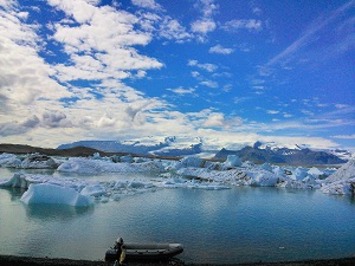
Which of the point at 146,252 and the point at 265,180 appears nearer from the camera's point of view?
the point at 146,252

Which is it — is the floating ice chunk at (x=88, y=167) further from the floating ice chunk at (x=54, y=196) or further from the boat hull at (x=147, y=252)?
the boat hull at (x=147, y=252)

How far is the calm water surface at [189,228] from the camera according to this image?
30.2 ft

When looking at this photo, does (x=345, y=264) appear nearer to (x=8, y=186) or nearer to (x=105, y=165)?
(x=8, y=186)

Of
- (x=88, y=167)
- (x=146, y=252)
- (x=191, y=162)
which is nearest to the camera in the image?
(x=146, y=252)

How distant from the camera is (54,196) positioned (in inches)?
572

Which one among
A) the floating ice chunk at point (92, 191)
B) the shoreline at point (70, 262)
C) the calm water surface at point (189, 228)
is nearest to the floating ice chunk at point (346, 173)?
the calm water surface at point (189, 228)

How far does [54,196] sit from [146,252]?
761cm

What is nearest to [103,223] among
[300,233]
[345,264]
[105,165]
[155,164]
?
[300,233]

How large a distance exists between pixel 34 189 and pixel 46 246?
5.94 m

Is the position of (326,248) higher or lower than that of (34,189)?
lower

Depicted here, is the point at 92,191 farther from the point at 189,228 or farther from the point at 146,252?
the point at 146,252

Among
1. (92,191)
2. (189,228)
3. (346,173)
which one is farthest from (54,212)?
(346,173)

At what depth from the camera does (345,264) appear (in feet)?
25.9

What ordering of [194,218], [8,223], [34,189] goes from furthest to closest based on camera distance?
1. [34,189]
2. [194,218]
3. [8,223]
